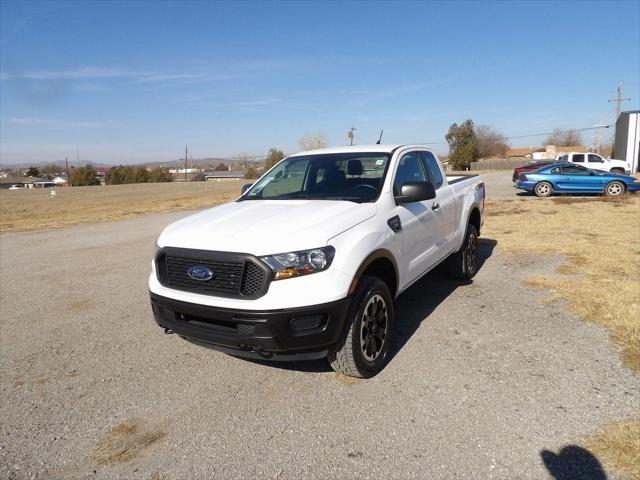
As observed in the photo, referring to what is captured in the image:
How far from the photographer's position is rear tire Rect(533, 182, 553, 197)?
18594 mm

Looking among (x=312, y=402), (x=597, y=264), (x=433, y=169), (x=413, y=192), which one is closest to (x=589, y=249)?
(x=597, y=264)

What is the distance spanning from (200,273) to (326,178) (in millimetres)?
1904

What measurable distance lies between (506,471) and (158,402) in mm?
2401

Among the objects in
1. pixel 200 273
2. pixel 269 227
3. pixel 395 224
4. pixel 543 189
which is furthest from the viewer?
pixel 543 189

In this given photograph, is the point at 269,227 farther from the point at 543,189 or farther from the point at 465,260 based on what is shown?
the point at 543,189

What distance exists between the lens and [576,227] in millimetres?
10477

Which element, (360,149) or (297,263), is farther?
(360,149)

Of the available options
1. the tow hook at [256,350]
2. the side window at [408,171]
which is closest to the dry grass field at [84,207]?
the side window at [408,171]

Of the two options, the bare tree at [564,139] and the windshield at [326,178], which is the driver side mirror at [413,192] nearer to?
the windshield at [326,178]

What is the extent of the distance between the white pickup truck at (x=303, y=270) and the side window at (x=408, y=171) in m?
0.02

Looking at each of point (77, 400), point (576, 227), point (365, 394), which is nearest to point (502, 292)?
point (365, 394)

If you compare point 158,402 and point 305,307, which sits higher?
point 305,307

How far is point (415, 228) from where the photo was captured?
4.33 m

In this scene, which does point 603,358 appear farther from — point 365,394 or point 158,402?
point 158,402
